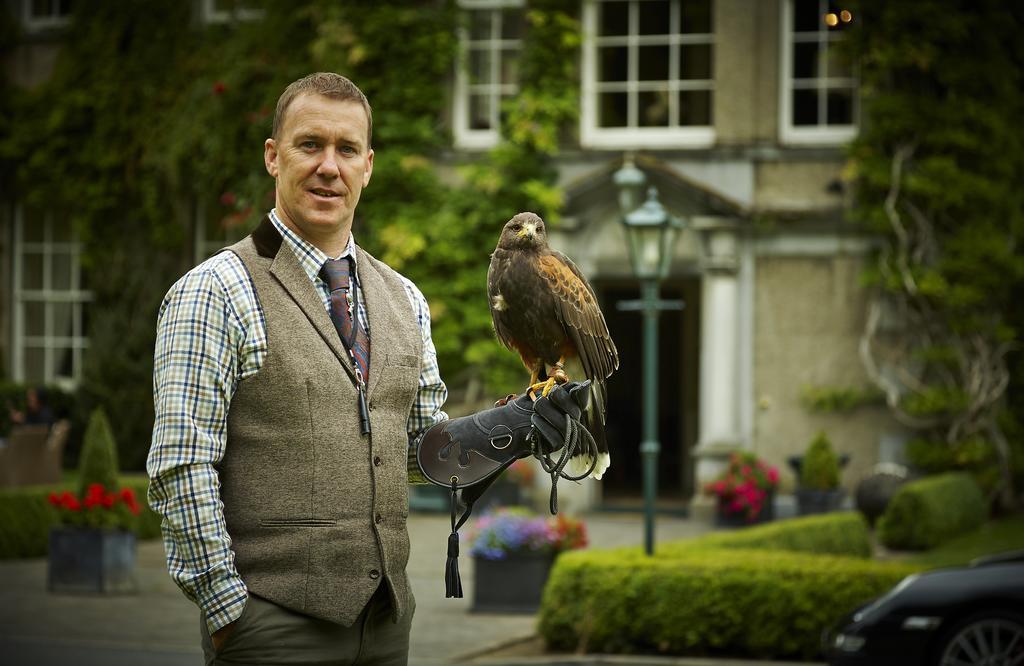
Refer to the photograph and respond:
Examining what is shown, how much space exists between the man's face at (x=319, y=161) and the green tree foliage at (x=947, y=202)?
13211 millimetres

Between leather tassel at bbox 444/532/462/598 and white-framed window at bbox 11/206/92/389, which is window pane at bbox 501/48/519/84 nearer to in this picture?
white-framed window at bbox 11/206/92/389

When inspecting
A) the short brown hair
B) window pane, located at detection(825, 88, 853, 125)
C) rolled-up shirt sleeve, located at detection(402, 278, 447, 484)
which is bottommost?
rolled-up shirt sleeve, located at detection(402, 278, 447, 484)

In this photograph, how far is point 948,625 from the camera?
7309 mm

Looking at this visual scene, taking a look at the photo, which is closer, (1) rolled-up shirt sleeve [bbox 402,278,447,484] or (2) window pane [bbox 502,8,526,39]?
(1) rolled-up shirt sleeve [bbox 402,278,447,484]

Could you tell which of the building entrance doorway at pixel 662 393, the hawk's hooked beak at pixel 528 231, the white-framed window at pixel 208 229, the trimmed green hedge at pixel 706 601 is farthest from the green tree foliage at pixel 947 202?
the hawk's hooked beak at pixel 528 231

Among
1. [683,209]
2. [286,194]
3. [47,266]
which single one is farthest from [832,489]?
[286,194]

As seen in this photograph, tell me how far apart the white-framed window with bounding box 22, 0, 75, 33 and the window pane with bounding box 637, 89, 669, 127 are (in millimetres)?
8186

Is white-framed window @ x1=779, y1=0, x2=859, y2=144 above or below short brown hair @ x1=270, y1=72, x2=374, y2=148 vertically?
above

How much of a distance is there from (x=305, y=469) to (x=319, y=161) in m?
0.67

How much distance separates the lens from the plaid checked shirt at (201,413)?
2885 millimetres

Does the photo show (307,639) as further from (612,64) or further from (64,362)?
(64,362)

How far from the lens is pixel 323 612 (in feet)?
9.91

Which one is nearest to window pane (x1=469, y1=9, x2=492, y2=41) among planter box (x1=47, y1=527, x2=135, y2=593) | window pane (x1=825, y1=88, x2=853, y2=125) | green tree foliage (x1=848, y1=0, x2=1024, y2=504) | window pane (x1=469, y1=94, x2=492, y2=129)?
window pane (x1=469, y1=94, x2=492, y2=129)

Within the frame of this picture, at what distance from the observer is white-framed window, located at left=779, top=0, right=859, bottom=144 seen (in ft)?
54.4
